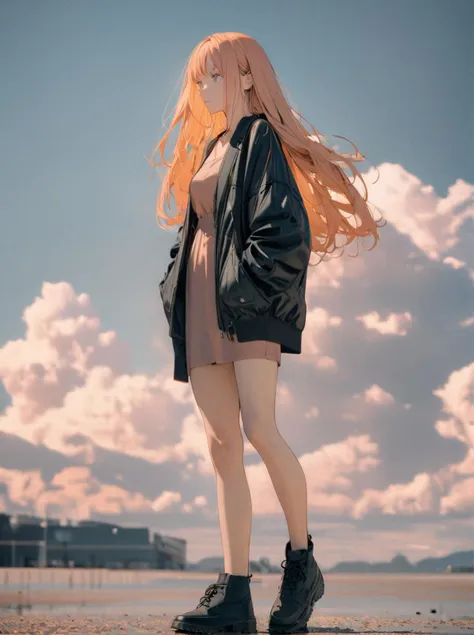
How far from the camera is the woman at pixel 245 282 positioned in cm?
300

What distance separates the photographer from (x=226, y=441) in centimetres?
323

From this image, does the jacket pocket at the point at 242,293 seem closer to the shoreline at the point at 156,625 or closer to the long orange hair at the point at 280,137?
the long orange hair at the point at 280,137

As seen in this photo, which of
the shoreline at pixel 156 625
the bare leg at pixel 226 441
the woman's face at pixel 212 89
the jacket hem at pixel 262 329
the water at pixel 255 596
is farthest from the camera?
the water at pixel 255 596

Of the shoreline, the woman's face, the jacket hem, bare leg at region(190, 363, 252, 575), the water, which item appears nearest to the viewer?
the shoreline

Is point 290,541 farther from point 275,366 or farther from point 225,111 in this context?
point 225,111

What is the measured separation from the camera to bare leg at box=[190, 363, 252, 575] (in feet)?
10.5

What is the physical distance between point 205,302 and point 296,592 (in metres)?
1.00

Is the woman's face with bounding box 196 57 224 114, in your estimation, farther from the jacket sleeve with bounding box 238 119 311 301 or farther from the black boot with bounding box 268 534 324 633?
the black boot with bounding box 268 534 324 633

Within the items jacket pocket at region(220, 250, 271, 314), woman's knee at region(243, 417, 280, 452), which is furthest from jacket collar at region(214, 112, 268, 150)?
woman's knee at region(243, 417, 280, 452)

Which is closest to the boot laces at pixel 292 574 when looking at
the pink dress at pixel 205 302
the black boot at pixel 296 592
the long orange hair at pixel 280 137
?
the black boot at pixel 296 592

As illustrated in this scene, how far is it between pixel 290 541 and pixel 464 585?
234 centimetres

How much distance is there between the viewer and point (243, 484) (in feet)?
10.6

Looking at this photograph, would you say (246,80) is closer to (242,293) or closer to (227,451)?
(242,293)

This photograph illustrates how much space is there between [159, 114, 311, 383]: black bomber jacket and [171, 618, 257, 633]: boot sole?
83 cm
